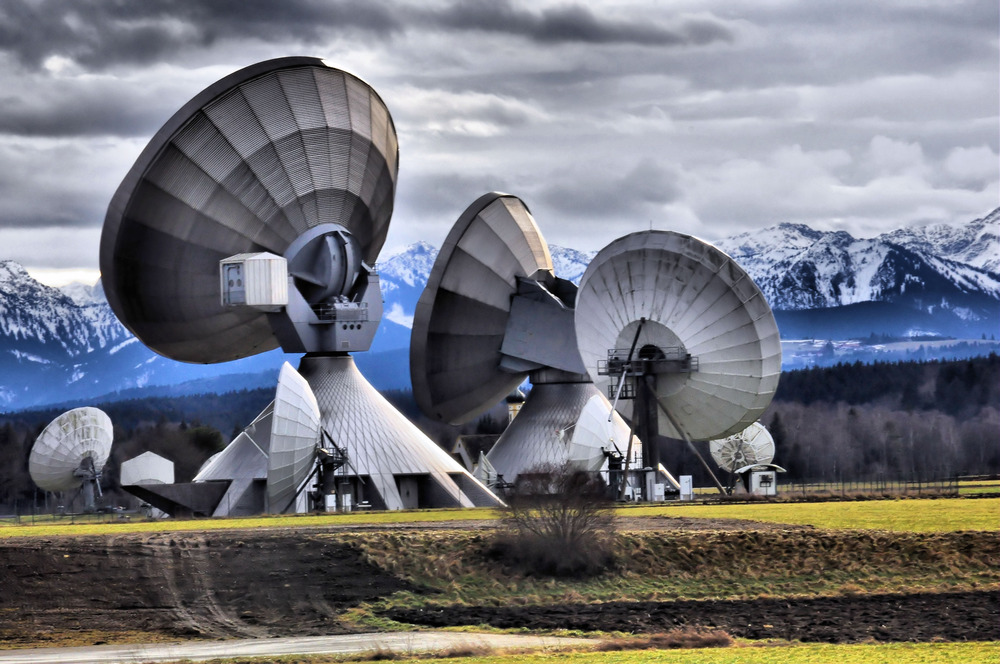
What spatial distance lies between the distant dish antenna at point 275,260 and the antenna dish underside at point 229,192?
0.07 meters

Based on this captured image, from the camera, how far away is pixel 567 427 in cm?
8394

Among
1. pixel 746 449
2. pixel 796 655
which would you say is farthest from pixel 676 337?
pixel 796 655

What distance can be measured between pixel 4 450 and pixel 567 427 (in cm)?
10896

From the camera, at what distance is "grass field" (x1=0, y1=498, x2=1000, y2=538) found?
5719cm

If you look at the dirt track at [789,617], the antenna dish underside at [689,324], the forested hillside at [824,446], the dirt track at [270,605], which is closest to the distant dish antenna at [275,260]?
the antenna dish underside at [689,324]

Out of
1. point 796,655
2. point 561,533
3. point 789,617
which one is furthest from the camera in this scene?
point 561,533

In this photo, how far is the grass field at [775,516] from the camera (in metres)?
57.2

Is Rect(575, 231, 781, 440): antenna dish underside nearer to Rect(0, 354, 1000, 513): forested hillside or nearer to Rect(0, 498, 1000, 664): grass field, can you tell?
Rect(0, 498, 1000, 664): grass field

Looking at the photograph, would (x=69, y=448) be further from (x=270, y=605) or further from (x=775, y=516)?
(x=270, y=605)

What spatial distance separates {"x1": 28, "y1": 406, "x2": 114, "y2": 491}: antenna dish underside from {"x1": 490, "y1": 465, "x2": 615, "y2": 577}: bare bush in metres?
56.4

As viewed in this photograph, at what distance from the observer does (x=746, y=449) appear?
98000mm

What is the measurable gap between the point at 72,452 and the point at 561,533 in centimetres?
6034

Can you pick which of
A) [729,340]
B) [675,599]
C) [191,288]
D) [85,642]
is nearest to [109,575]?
[85,642]

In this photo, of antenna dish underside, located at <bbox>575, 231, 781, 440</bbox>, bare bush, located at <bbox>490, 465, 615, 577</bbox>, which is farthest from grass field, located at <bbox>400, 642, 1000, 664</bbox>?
antenna dish underside, located at <bbox>575, 231, 781, 440</bbox>
